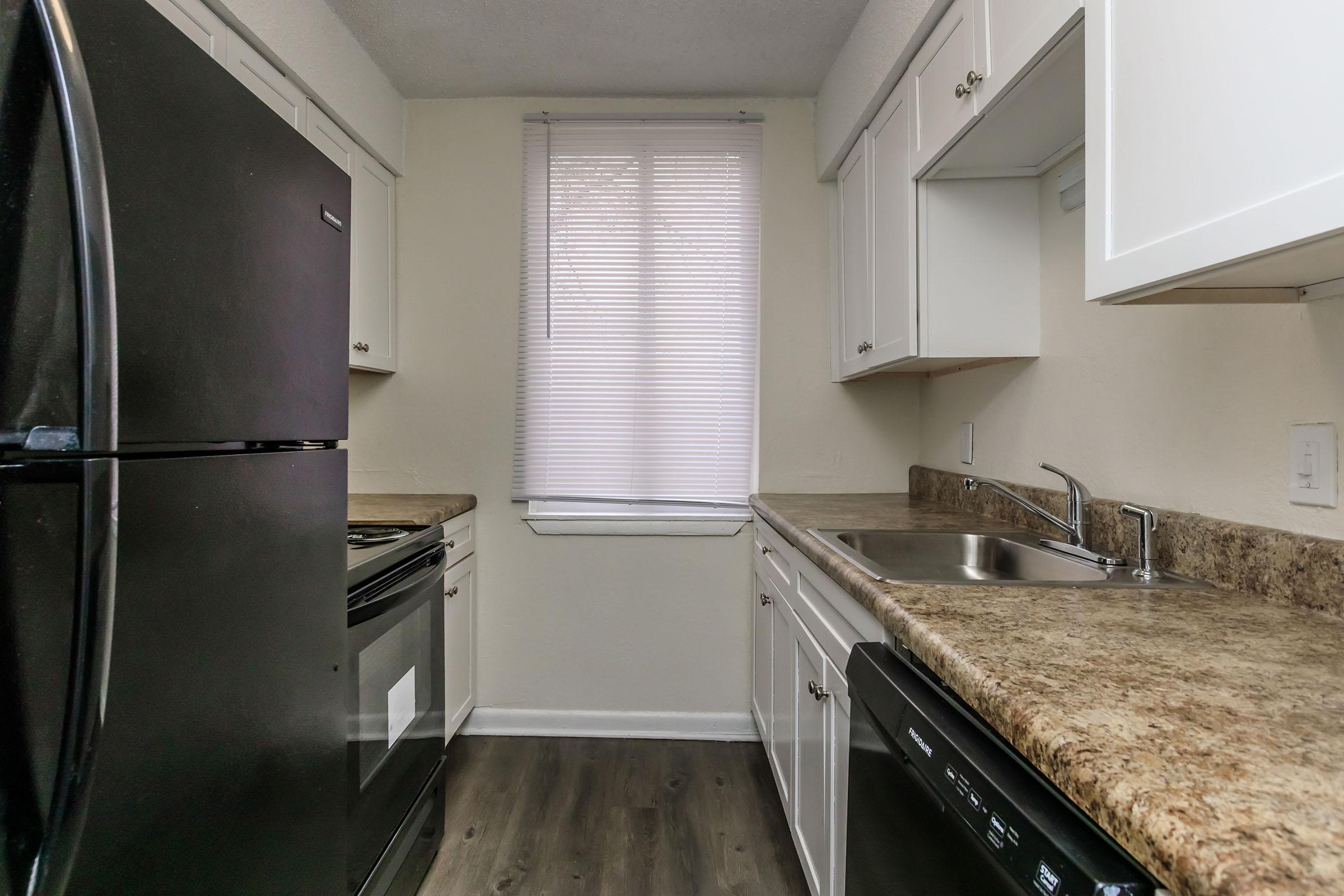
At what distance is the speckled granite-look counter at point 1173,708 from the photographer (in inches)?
16.3

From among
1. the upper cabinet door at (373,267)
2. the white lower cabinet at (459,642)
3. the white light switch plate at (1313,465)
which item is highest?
the upper cabinet door at (373,267)

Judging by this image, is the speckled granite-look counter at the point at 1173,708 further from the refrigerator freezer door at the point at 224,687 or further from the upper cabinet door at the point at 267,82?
the upper cabinet door at the point at 267,82

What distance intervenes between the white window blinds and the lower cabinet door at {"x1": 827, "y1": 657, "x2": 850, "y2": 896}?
133 cm

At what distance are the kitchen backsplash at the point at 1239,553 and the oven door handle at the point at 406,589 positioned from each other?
1.54 meters

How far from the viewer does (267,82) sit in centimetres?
175

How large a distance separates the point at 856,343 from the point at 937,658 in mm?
1626

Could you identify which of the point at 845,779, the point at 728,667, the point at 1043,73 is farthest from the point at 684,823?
the point at 1043,73

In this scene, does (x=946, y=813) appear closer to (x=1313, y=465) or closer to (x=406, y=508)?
(x=1313, y=465)

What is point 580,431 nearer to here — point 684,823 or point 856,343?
point 856,343

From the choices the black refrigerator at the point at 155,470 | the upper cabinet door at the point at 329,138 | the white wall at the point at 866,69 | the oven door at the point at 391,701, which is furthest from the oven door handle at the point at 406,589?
the white wall at the point at 866,69

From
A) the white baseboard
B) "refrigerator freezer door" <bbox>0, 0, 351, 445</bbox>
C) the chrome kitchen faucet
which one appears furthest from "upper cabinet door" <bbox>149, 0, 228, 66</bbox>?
the white baseboard

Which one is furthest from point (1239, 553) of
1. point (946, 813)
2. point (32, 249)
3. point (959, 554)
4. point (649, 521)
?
point (649, 521)

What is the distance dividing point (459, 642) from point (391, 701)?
2.88 feet

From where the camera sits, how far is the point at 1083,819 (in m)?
0.55
